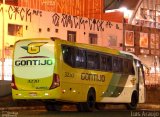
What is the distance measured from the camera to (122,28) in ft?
191

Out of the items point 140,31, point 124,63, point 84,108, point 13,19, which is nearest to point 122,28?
point 140,31

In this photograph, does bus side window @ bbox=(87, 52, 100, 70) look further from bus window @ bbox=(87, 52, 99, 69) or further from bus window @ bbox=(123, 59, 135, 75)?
bus window @ bbox=(123, 59, 135, 75)

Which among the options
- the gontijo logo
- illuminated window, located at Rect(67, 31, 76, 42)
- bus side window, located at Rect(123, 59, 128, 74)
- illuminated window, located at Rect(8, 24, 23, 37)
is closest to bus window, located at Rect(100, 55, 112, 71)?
bus side window, located at Rect(123, 59, 128, 74)

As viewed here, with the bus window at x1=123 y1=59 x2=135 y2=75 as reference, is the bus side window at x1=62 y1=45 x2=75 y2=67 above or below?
above

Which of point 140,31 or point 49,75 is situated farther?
point 140,31

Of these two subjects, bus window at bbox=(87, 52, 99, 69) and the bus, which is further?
bus window at bbox=(87, 52, 99, 69)

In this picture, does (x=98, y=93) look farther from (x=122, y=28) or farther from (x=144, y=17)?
(x=144, y=17)

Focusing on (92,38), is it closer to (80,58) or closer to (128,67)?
(128,67)

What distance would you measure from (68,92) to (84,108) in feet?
7.04

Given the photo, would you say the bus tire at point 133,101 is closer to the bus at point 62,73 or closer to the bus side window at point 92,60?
the bus at point 62,73

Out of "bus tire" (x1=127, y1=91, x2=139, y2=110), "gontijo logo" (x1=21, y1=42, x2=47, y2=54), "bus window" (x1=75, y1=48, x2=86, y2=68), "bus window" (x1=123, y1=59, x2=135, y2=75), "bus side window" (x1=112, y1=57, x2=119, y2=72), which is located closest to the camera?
"gontijo logo" (x1=21, y1=42, x2=47, y2=54)

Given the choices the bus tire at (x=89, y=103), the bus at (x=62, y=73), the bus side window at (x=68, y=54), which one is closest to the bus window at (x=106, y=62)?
the bus at (x=62, y=73)

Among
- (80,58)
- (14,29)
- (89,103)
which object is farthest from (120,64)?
(14,29)

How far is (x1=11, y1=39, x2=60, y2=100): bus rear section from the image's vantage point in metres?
23.6
